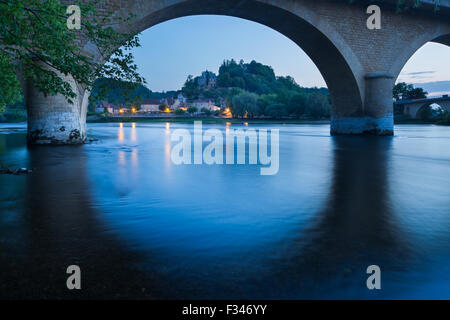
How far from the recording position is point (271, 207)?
212 inches

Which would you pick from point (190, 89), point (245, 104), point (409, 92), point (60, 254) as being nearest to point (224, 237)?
point (60, 254)

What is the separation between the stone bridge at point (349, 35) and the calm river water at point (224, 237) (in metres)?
12.3

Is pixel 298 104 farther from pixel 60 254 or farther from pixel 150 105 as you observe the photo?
pixel 150 105

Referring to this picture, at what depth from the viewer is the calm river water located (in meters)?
2.64

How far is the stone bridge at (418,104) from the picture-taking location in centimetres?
7012

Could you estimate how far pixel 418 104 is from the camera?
247ft

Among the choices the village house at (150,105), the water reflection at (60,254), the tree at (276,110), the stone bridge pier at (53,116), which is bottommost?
the water reflection at (60,254)

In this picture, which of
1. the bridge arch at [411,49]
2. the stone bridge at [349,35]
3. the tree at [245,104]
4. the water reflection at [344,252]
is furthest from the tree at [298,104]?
the water reflection at [344,252]

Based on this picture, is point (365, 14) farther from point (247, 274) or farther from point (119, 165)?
point (247, 274)

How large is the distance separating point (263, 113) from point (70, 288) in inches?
3350

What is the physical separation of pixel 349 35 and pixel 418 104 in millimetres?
63678

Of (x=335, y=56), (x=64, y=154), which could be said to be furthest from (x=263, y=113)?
(x=64, y=154)

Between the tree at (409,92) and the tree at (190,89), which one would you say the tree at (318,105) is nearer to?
the tree at (409,92)

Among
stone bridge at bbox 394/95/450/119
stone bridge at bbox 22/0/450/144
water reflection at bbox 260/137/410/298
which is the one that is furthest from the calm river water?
stone bridge at bbox 394/95/450/119
